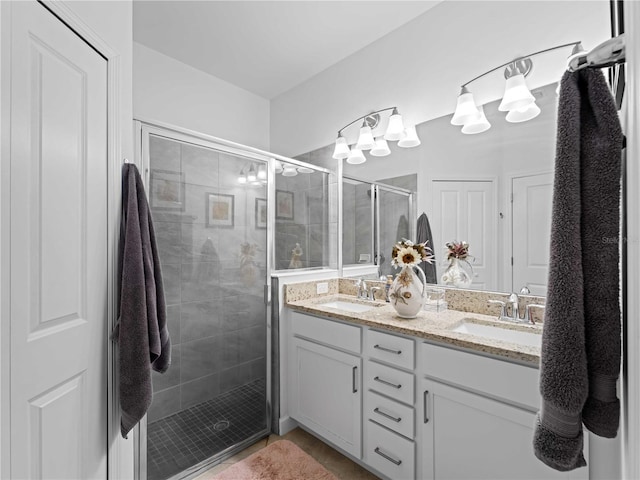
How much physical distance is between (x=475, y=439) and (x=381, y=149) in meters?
1.77

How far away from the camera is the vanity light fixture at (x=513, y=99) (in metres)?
1.58

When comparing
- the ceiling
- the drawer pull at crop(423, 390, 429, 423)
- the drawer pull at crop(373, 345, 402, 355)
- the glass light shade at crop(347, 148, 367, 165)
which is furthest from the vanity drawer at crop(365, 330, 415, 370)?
the ceiling

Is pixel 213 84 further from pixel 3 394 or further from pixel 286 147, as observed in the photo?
pixel 3 394

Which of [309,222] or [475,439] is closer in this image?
[475,439]

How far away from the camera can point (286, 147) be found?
2.98 metres

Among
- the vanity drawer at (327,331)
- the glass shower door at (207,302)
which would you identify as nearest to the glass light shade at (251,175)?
the glass shower door at (207,302)

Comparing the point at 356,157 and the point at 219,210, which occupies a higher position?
the point at 356,157

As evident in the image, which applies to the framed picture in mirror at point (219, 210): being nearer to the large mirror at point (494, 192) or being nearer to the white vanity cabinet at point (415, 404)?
the white vanity cabinet at point (415, 404)

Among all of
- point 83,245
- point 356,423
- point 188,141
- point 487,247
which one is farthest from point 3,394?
point 487,247

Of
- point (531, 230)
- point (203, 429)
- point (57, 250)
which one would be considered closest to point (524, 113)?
point (531, 230)

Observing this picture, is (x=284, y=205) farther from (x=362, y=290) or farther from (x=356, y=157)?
(x=362, y=290)

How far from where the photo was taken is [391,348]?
1571 mm

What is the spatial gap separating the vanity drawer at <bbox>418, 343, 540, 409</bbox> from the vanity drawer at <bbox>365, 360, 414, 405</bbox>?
0.11m

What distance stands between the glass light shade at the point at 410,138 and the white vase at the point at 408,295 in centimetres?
88
